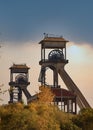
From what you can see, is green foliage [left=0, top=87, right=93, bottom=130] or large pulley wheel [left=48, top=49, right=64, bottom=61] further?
large pulley wheel [left=48, top=49, right=64, bottom=61]

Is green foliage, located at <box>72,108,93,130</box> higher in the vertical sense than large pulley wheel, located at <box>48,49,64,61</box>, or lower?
lower

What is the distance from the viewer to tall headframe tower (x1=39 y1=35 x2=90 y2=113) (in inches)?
5468

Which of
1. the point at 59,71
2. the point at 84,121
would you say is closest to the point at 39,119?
the point at 84,121

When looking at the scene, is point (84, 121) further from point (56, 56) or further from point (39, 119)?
point (56, 56)

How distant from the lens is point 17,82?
182 meters

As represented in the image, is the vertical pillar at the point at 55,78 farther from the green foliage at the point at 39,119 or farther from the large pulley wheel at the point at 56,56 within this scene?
the green foliage at the point at 39,119

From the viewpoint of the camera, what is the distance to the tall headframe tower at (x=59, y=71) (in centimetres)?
13888

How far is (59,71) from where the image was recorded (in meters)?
146

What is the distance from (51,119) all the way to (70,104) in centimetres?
5878

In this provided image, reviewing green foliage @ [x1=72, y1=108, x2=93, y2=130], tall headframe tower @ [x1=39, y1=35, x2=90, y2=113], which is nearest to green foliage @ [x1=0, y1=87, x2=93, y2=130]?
green foliage @ [x1=72, y1=108, x2=93, y2=130]

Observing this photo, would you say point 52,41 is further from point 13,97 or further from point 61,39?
point 13,97

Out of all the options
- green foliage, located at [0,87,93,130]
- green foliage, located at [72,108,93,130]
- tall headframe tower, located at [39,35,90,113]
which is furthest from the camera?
tall headframe tower, located at [39,35,90,113]

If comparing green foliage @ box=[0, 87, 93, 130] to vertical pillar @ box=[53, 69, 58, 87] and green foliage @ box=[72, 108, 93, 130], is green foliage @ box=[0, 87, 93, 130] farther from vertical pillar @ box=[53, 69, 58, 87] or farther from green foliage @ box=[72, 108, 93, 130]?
vertical pillar @ box=[53, 69, 58, 87]

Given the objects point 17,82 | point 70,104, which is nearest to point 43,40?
point 70,104
